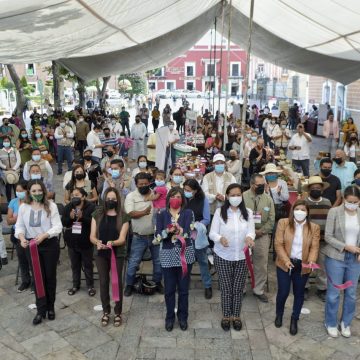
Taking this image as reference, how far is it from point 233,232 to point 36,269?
219cm

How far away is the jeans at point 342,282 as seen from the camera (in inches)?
179

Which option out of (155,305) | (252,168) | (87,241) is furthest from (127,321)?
(252,168)

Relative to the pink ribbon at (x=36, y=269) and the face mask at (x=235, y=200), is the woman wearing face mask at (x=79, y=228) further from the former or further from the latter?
the face mask at (x=235, y=200)

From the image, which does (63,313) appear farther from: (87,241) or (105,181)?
(105,181)

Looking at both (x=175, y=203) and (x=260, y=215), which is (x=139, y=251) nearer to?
(x=175, y=203)

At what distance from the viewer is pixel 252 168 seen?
930 centimetres

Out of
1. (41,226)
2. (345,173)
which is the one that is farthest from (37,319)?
(345,173)

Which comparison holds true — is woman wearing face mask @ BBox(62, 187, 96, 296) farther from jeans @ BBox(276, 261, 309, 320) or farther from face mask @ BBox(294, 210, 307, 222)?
face mask @ BBox(294, 210, 307, 222)

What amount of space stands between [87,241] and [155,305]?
116 centimetres

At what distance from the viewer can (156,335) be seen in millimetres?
4746

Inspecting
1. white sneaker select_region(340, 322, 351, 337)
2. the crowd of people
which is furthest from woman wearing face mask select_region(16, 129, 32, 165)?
white sneaker select_region(340, 322, 351, 337)

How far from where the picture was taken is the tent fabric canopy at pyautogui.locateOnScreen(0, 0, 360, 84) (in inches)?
238

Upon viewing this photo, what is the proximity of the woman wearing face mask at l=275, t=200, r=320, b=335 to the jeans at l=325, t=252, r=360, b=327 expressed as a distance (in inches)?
10.9

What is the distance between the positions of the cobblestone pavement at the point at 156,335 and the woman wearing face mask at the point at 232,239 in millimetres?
407
